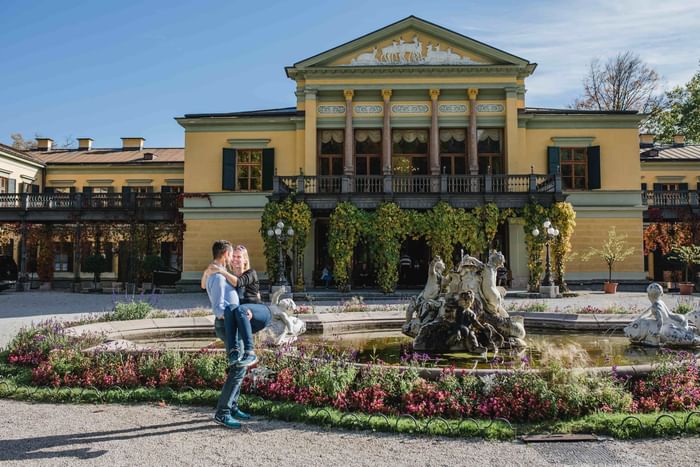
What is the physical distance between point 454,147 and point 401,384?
74.1ft

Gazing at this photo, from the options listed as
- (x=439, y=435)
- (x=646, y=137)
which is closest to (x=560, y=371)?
(x=439, y=435)

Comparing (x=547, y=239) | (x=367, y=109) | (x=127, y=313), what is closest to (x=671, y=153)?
(x=547, y=239)

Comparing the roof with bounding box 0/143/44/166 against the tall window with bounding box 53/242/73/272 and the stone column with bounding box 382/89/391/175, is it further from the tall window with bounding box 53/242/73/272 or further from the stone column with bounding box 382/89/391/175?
the stone column with bounding box 382/89/391/175

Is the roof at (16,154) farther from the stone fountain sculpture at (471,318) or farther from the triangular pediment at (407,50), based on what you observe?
the stone fountain sculpture at (471,318)

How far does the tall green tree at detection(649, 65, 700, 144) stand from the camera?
135 feet

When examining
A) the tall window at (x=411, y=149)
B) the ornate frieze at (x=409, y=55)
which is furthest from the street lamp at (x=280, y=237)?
the ornate frieze at (x=409, y=55)

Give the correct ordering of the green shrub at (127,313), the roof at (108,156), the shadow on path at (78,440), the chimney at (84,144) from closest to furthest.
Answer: the shadow on path at (78,440) < the green shrub at (127,313) < the roof at (108,156) < the chimney at (84,144)

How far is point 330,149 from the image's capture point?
27.5m

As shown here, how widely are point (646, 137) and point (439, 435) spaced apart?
3794cm

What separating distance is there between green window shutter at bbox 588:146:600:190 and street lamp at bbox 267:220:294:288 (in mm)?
15276

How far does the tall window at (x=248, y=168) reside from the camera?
27891 millimetres

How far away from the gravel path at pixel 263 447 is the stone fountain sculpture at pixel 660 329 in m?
4.29

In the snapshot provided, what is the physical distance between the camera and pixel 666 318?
923cm

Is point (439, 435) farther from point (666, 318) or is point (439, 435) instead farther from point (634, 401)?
point (666, 318)
